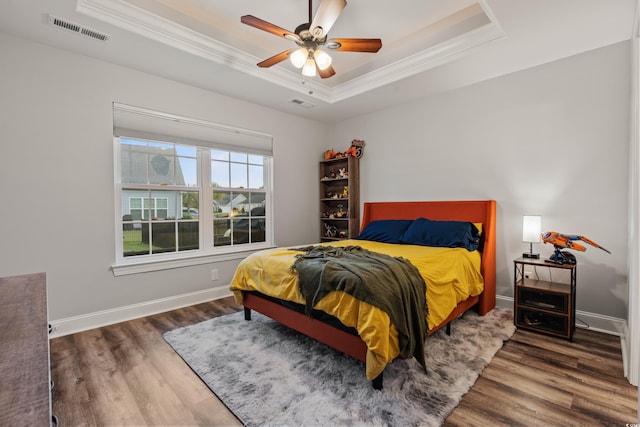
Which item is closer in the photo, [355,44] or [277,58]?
[355,44]

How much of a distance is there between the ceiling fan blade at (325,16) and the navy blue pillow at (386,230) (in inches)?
91.2

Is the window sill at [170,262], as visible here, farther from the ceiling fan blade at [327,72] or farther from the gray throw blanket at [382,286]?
the ceiling fan blade at [327,72]

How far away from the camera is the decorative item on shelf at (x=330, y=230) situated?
493 cm

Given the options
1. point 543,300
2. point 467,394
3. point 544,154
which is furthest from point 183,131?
point 543,300

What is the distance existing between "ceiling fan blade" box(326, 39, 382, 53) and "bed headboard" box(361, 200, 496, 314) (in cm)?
211

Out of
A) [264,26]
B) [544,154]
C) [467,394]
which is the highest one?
[264,26]

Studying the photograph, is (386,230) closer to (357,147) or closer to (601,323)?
(357,147)

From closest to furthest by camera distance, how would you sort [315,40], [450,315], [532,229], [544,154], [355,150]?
[315,40] < [450,315] < [532,229] < [544,154] < [355,150]

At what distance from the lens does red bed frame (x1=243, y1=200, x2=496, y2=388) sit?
2.04m

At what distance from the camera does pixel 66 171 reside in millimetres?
2744

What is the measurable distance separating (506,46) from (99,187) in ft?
13.2

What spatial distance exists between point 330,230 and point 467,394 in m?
3.32

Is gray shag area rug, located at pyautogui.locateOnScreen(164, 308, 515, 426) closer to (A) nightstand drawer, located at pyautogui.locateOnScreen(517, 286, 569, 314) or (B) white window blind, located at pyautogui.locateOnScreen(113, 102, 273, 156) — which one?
(A) nightstand drawer, located at pyautogui.locateOnScreen(517, 286, 569, 314)

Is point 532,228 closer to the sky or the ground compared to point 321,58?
closer to the ground
